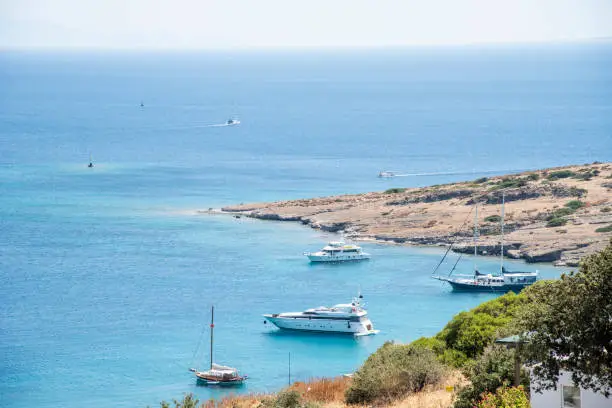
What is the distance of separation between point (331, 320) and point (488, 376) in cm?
3876

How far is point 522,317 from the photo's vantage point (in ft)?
58.4

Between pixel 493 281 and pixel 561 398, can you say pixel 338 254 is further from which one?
pixel 561 398

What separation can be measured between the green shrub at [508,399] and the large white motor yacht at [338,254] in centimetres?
5370

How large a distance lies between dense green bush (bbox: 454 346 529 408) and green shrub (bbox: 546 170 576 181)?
220 ft

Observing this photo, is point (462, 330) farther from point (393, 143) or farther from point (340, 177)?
point (393, 143)

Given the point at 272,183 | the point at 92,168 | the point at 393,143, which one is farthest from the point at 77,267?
the point at 393,143

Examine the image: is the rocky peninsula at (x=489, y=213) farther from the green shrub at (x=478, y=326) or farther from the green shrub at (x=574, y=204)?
the green shrub at (x=478, y=326)

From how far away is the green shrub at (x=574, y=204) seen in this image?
7744cm

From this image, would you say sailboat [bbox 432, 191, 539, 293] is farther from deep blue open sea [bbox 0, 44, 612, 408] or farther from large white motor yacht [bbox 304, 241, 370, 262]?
large white motor yacht [bbox 304, 241, 370, 262]

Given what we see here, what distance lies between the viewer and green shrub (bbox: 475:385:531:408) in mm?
17016

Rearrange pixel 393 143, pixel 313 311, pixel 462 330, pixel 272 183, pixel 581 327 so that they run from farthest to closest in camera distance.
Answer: pixel 393 143, pixel 272 183, pixel 313 311, pixel 462 330, pixel 581 327

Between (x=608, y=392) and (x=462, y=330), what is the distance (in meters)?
13.7

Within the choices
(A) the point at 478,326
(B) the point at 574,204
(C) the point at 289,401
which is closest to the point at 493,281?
(B) the point at 574,204

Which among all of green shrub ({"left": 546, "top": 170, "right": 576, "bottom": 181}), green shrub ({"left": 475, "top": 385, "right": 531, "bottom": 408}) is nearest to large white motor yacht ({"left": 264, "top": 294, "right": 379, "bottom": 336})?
green shrub ({"left": 546, "top": 170, "right": 576, "bottom": 181})
